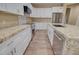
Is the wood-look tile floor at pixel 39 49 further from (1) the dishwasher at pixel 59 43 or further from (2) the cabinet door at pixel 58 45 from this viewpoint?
(1) the dishwasher at pixel 59 43

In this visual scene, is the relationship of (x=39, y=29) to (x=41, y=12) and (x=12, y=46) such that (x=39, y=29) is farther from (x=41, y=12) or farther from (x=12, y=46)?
(x=12, y=46)

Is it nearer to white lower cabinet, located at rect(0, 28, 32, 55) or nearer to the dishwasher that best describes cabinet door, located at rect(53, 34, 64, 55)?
the dishwasher

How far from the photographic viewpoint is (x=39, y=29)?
6469 millimetres

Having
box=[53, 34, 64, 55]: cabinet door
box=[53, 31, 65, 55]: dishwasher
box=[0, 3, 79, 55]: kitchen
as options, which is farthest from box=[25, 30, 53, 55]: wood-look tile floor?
box=[53, 31, 65, 55]: dishwasher

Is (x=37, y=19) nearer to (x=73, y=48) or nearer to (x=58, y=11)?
(x=58, y=11)

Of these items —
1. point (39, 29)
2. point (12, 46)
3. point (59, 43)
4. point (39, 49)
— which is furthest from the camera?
point (39, 29)

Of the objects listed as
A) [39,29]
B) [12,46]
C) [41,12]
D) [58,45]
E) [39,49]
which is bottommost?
[39,49]

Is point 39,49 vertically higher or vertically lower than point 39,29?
lower

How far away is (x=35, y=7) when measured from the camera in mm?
6734

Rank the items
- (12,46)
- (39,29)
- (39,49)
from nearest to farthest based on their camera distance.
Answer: (12,46)
(39,49)
(39,29)

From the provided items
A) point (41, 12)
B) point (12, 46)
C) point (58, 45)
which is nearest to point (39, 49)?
point (58, 45)

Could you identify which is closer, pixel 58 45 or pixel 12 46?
pixel 12 46

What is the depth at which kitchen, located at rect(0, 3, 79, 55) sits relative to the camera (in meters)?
1.13
